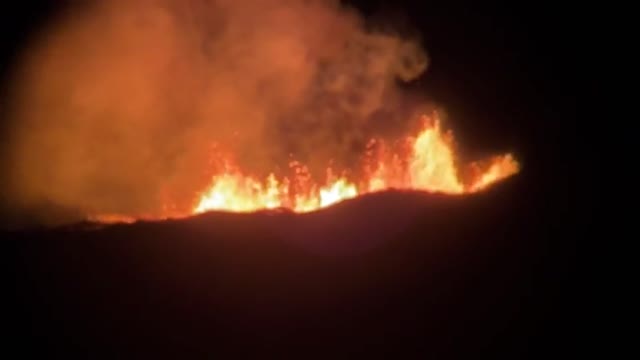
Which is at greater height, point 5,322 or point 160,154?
point 160,154

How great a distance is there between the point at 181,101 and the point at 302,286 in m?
9.88

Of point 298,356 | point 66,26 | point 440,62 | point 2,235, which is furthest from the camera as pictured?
point 440,62

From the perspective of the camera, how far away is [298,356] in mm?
14039

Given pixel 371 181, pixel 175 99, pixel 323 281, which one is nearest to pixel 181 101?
pixel 175 99

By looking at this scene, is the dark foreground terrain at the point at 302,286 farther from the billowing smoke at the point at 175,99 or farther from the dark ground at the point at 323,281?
the billowing smoke at the point at 175,99

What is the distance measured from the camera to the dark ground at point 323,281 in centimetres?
1415

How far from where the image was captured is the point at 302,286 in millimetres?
14570

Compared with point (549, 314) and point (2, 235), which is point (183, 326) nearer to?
point (2, 235)

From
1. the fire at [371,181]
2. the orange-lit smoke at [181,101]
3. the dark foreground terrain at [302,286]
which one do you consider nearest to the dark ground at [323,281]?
the dark foreground terrain at [302,286]

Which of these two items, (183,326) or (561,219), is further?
(561,219)

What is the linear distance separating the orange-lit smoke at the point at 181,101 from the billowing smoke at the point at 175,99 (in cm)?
3

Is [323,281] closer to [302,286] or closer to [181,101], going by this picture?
[302,286]

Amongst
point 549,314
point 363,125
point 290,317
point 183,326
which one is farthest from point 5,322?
point 363,125

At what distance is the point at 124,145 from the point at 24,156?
7.78 feet
